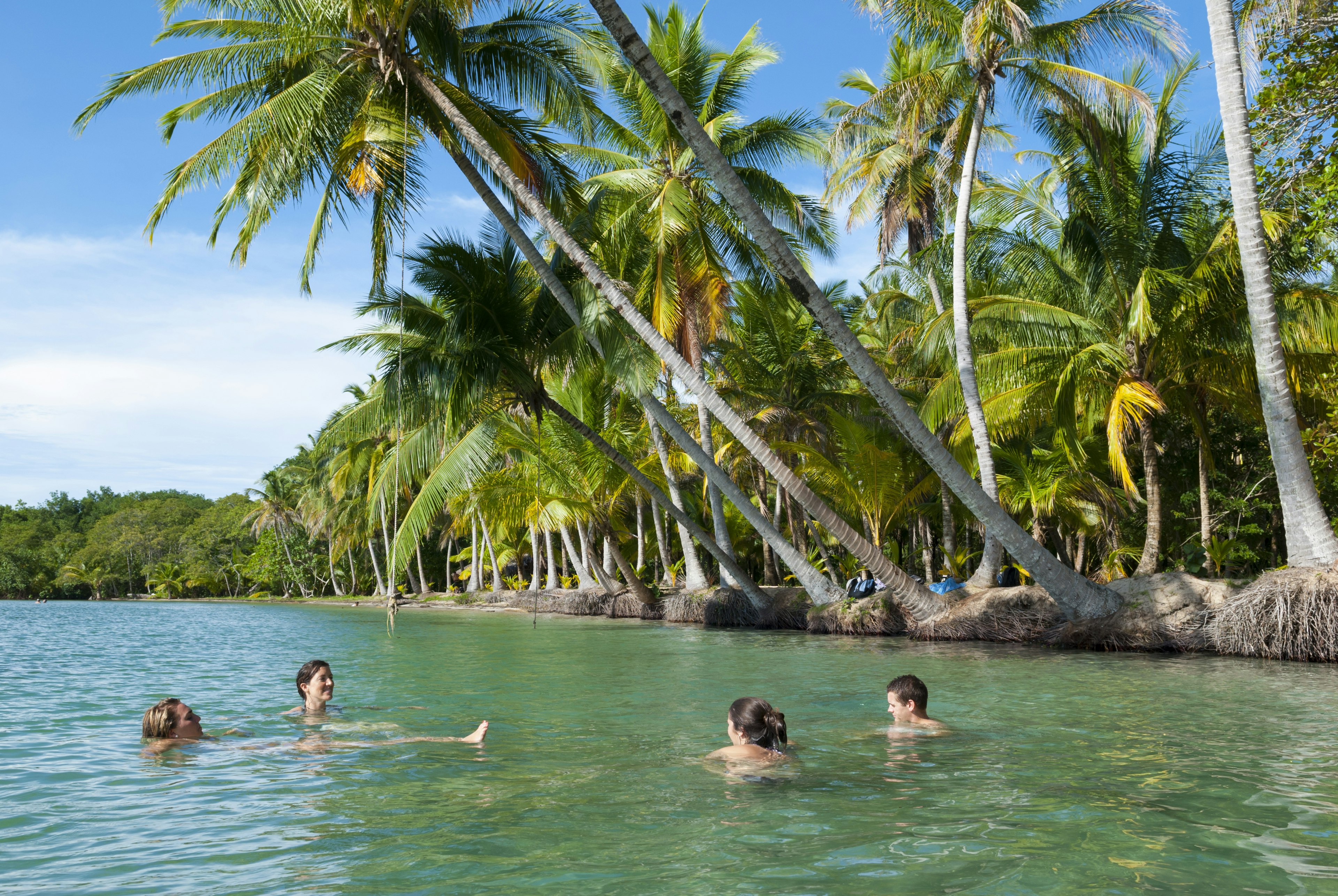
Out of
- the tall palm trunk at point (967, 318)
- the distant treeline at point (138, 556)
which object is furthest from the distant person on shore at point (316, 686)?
the distant treeline at point (138, 556)

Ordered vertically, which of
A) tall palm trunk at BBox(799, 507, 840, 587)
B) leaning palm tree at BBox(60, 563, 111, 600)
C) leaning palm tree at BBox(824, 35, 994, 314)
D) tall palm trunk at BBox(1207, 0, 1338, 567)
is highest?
leaning palm tree at BBox(824, 35, 994, 314)

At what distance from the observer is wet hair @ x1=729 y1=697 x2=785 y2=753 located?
20.8 ft

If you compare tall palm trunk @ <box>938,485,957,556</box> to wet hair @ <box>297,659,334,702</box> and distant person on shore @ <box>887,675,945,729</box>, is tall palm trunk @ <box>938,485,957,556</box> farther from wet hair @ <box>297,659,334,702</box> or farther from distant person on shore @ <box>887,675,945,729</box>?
wet hair @ <box>297,659,334,702</box>

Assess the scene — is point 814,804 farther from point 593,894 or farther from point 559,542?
point 559,542

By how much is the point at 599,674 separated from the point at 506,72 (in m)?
10.6

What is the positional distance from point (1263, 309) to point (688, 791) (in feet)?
36.2

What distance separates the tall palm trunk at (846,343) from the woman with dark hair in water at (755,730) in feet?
21.9

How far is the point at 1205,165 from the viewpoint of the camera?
56.3 feet

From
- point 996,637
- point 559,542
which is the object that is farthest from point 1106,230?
point 559,542

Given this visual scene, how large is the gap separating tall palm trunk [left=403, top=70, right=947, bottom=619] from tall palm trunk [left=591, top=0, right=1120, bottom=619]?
36 cm

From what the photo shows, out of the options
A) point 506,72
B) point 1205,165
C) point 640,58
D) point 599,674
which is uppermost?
point 506,72

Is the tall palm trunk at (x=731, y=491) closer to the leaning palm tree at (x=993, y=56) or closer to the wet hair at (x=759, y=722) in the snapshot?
the leaning palm tree at (x=993, y=56)

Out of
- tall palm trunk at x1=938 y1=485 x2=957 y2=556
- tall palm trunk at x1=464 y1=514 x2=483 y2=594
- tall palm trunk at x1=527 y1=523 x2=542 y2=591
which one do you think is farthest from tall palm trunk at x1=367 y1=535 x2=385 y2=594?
tall palm trunk at x1=938 y1=485 x2=957 y2=556

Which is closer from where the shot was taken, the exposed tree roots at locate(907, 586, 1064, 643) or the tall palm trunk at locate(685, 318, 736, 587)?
the exposed tree roots at locate(907, 586, 1064, 643)
